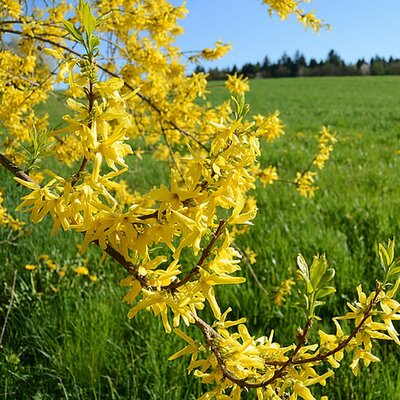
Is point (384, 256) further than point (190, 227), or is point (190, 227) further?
point (384, 256)

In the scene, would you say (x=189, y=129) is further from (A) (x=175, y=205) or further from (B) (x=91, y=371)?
(A) (x=175, y=205)

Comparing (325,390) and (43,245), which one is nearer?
(325,390)

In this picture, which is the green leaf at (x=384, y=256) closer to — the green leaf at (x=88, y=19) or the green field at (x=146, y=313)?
the green field at (x=146, y=313)

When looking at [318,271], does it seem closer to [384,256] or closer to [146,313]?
[384,256]

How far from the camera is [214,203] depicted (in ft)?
2.73

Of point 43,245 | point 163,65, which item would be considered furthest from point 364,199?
point 43,245

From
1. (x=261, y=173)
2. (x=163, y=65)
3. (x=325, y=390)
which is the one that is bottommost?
(x=325, y=390)

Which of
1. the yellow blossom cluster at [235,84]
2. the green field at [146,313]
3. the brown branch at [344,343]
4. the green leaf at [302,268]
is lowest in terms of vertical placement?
the green field at [146,313]

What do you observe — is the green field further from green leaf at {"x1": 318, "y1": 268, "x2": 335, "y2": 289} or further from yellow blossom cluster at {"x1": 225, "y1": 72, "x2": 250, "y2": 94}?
green leaf at {"x1": 318, "y1": 268, "x2": 335, "y2": 289}

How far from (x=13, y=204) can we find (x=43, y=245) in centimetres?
74

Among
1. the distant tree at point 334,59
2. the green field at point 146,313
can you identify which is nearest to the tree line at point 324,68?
the distant tree at point 334,59

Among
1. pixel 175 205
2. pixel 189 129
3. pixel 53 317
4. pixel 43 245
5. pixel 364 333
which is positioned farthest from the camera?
pixel 43 245

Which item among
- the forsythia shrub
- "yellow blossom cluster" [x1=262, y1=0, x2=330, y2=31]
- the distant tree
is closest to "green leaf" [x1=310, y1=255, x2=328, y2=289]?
the forsythia shrub

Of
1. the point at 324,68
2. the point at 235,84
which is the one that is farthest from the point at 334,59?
the point at 235,84
